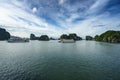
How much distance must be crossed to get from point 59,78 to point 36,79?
467 cm

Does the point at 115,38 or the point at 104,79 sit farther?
the point at 115,38

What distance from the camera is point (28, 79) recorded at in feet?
61.8

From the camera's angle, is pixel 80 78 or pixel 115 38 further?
pixel 115 38

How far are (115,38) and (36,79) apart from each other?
8602 inches

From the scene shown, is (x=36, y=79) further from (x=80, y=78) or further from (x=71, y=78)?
(x=80, y=78)

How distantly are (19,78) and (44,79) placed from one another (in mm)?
5098

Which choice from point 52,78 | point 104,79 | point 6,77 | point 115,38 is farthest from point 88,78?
point 115,38

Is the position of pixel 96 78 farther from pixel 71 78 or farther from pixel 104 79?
pixel 71 78

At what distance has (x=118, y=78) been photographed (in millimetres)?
19688

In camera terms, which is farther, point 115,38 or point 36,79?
point 115,38

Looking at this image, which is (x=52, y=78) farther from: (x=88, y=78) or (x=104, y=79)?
(x=104, y=79)

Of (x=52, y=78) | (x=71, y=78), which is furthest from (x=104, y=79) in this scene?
(x=52, y=78)

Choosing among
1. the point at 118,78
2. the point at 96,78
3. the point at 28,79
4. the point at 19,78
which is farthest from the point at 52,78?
the point at 118,78

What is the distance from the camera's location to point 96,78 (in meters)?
19.8
